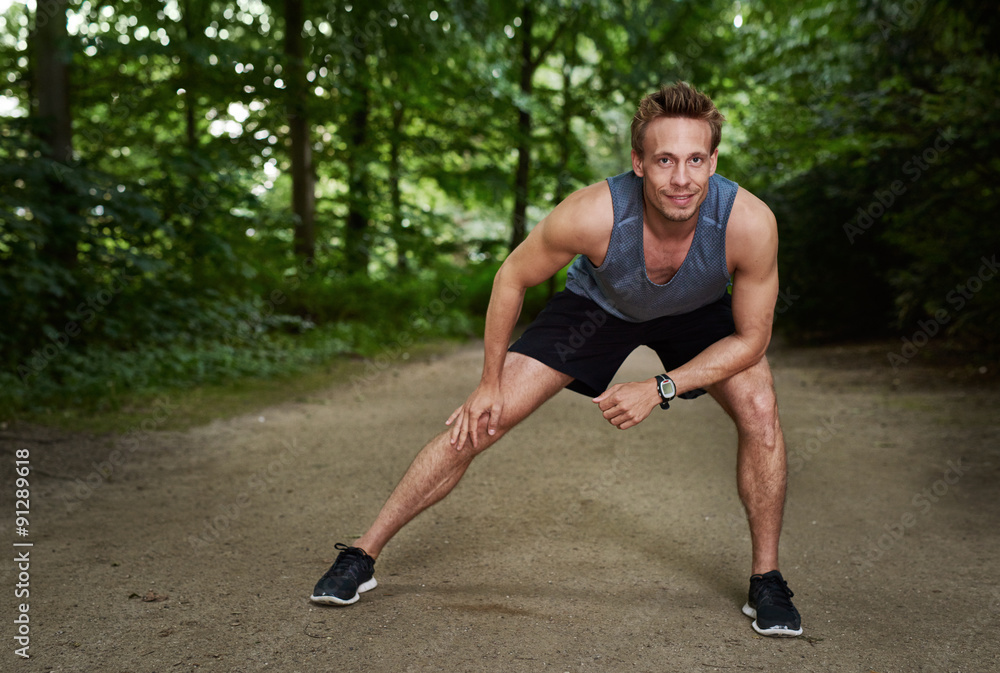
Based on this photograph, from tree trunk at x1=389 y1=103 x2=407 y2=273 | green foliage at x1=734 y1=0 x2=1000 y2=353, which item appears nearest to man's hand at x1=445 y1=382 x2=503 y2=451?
green foliage at x1=734 y1=0 x2=1000 y2=353

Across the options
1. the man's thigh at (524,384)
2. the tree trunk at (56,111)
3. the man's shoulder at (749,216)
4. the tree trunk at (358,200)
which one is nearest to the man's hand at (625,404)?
the man's thigh at (524,384)

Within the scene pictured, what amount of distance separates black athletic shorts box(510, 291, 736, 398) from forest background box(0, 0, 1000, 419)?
4.43m

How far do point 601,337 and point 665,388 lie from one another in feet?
1.44

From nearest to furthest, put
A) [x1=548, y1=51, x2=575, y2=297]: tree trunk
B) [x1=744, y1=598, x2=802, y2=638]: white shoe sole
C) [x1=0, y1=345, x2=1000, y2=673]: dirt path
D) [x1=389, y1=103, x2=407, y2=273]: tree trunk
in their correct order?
[x1=0, y1=345, x2=1000, y2=673]: dirt path → [x1=744, y1=598, x2=802, y2=638]: white shoe sole → [x1=389, y1=103, x2=407, y2=273]: tree trunk → [x1=548, y1=51, x2=575, y2=297]: tree trunk

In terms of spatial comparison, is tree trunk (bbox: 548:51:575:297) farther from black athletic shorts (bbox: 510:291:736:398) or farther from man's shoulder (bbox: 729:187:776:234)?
man's shoulder (bbox: 729:187:776:234)

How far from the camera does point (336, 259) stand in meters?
12.8

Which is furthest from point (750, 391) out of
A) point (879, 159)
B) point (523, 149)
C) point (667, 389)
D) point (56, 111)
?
point (523, 149)

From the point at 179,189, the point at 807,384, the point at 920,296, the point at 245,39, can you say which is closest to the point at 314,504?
the point at 179,189

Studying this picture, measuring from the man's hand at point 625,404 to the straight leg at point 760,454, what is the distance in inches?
15.5

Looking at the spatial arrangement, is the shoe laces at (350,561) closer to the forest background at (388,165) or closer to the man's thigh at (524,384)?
the man's thigh at (524,384)

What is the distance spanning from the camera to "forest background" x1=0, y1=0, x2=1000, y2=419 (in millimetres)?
6820

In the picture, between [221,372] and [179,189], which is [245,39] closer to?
[179,189]

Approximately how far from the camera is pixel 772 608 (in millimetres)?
2662

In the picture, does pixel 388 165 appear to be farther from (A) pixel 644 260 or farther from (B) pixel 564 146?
(A) pixel 644 260
